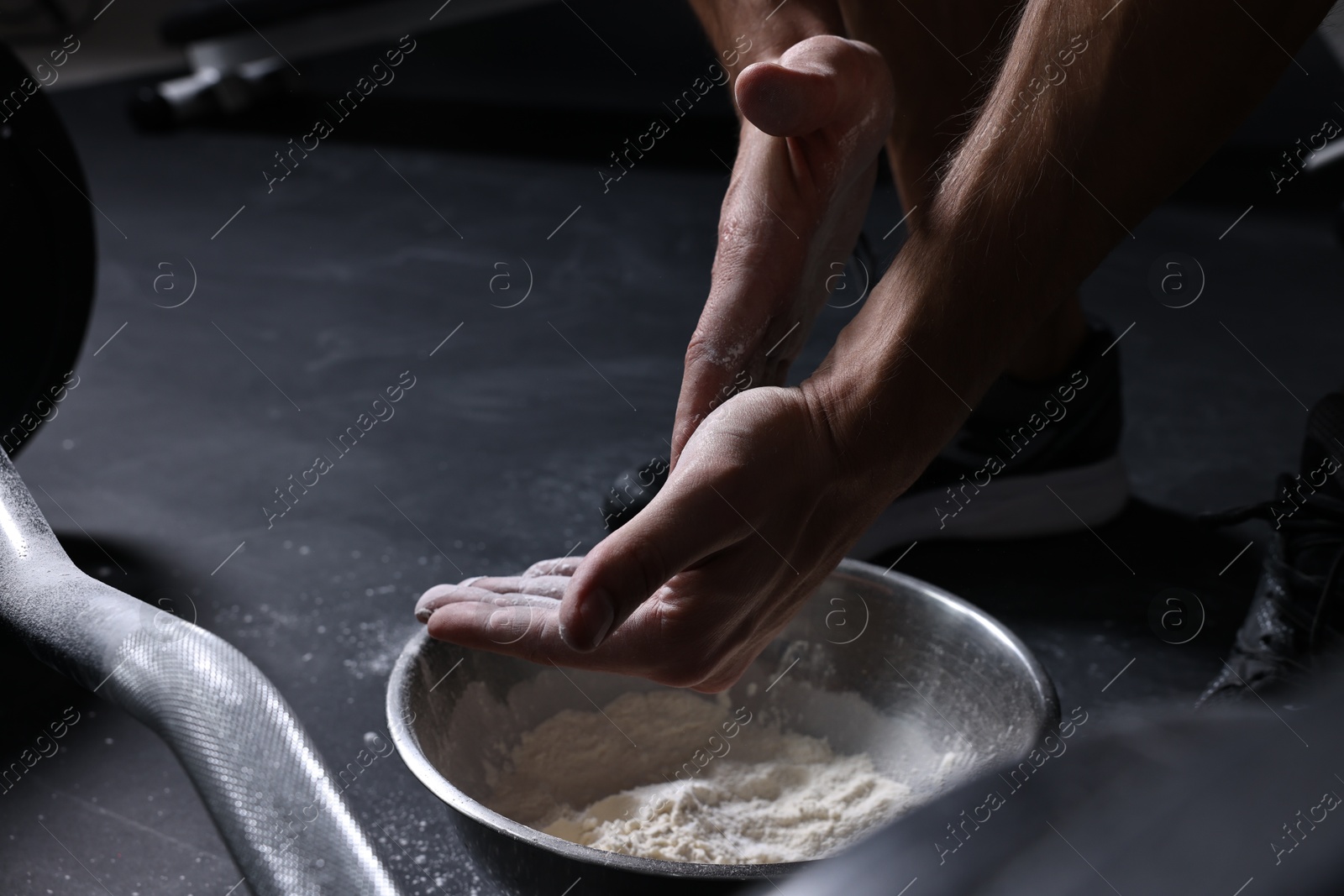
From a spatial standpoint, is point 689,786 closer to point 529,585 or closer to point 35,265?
point 529,585

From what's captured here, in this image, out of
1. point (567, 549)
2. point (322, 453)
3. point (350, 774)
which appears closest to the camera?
point (350, 774)

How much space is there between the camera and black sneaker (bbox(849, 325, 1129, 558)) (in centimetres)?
121

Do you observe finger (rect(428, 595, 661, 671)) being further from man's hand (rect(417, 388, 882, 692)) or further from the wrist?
the wrist

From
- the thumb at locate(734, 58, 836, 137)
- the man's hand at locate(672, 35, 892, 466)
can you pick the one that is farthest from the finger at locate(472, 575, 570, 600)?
the thumb at locate(734, 58, 836, 137)

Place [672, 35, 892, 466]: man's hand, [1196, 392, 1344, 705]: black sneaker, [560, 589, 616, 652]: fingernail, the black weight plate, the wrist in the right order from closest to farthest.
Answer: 1. [560, 589, 616, 652]: fingernail
2. the wrist
3. [672, 35, 892, 466]: man's hand
4. [1196, 392, 1344, 705]: black sneaker
5. the black weight plate

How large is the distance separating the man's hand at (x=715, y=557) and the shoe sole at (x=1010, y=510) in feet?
1.72

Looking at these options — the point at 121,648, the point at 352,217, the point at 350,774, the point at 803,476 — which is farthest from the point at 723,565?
the point at 352,217

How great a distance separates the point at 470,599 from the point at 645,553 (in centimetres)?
20

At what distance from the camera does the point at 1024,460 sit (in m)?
1.22

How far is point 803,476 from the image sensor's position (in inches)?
24.8

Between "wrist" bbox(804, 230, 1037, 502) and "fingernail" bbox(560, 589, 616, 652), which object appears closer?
"fingernail" bbox(560, 589, 616, 652)

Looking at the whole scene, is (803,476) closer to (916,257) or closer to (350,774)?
(916,257)

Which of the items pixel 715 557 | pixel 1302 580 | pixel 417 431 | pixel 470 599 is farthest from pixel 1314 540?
pixel 417 431

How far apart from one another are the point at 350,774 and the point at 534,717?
0.20 meters
